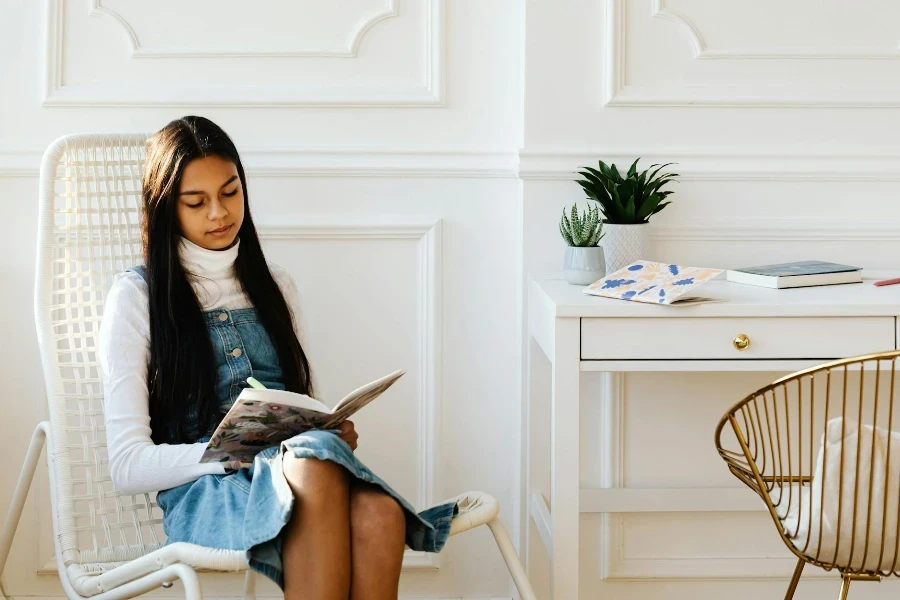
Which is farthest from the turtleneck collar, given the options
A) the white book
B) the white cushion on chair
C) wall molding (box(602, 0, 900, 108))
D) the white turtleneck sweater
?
the white cushion on chair

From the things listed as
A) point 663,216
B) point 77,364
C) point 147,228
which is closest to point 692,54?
point 663,216

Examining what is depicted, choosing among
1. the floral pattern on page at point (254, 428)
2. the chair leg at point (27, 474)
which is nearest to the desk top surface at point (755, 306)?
the floral pattern on page at point (254, 428)

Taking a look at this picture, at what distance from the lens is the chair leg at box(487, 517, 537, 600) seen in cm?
135

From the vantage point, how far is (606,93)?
1826 millimetres

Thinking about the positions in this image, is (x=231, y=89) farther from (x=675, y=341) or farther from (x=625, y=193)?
(x=675, y=341)

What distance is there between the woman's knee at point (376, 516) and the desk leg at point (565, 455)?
328 millimetres

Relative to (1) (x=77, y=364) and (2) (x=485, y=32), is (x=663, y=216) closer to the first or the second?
(2) (x=485, y=32)

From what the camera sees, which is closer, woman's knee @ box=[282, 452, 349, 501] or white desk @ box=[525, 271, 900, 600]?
woman's knee @ box=[282, 452, 349, 501]

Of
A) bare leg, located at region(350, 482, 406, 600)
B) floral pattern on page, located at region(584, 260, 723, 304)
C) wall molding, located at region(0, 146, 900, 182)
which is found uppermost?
wall molding, located at region(0, 146, 900, 182)

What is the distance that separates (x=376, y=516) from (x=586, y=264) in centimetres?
66

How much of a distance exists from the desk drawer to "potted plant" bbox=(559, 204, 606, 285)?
22 centimetres

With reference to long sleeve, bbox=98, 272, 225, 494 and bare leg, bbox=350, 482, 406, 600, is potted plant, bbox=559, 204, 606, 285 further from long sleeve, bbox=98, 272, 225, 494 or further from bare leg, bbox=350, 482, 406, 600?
long sleeve, bbox=98, 272, 225, 494

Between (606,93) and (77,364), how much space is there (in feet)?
3.80

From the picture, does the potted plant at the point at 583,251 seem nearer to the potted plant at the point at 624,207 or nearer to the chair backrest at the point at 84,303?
the potted plant at the point at 624,207
